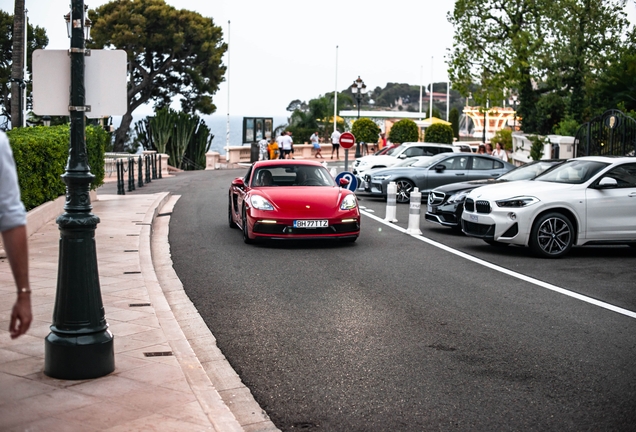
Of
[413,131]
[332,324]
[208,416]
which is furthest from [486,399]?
[413,131]

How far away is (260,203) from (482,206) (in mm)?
3618

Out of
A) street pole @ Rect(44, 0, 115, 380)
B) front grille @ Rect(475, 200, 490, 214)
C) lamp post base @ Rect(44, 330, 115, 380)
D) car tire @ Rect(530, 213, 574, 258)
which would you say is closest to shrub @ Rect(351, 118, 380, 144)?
front grille @ Rect(475, 200, 490, 214)

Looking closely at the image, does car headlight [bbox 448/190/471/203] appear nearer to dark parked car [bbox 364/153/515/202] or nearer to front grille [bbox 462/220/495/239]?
front grille [bbox 462/220/495/239]

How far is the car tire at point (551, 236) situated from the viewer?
13.9 m

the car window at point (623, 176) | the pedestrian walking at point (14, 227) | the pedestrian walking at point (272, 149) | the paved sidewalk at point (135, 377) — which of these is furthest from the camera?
the pedestrian walking at point (272, 149)

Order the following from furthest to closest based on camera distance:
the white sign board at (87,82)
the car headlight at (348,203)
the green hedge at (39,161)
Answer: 1. the green hedge at (39,161)
2. the car headlight at (348,203)
3. the white sign board at (87,82)

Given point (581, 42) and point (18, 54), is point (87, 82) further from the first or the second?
point (581, 42)

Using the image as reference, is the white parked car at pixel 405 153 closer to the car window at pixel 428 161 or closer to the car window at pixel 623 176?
the car window at pixel 428 161

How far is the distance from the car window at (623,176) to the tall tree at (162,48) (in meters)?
52.6

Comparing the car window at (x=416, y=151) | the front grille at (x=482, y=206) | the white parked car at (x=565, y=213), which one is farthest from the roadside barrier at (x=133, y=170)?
the white parked car at (x=565, y=213)

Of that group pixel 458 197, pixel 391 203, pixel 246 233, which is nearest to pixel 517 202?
pixel 458 197

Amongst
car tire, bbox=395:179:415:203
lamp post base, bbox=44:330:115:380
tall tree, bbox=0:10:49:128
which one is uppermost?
tall tree, bbox=0:10:49:128

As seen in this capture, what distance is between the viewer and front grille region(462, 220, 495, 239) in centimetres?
1427

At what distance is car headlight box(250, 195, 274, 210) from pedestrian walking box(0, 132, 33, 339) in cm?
1057
